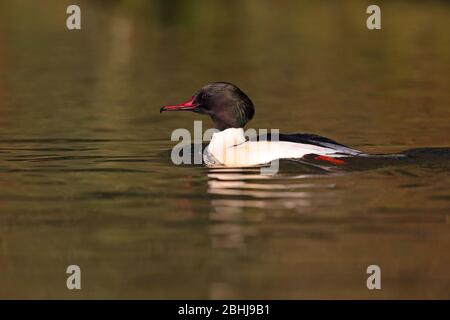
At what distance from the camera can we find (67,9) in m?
34.8

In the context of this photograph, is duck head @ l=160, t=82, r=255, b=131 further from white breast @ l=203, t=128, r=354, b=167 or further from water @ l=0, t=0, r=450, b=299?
water @ l=0, t=0, r=450, b=299

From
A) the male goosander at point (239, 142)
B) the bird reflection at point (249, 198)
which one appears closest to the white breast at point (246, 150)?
the male goosander at point (239, 142)

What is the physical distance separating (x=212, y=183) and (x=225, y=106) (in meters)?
1.68

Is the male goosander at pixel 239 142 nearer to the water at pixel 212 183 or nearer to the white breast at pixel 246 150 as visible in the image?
the white breast at pixel 246 150

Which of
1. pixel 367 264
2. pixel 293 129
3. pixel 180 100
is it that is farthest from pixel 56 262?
pixel 180 100

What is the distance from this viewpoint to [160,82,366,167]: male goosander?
12.8 metres

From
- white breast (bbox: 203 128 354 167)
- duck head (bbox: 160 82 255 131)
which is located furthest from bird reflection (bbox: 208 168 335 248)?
duck head (bbox: 160 82 255 131)

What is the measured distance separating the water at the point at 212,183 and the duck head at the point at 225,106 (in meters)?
0.70

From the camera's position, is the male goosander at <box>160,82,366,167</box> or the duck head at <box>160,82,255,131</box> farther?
the duck head at <box>160,82,255,131</box>

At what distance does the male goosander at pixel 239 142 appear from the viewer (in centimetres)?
1282

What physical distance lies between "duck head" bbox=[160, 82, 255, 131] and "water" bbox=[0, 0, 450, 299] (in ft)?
2.30

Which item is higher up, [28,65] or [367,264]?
[28,65]

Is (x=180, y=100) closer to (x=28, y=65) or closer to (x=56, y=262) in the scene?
(x=28, y=65)
